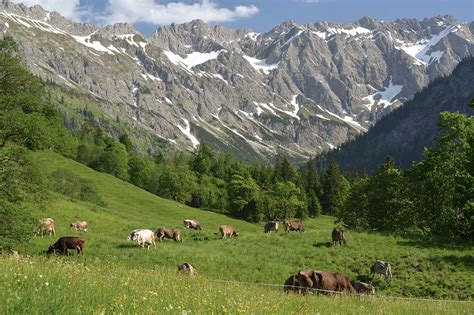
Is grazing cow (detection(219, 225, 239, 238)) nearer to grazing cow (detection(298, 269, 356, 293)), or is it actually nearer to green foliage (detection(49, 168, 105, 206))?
grazing cow (detection(298, 269, 356, 293))

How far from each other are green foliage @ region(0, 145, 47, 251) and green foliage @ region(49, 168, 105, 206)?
161ft

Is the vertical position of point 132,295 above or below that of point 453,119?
below

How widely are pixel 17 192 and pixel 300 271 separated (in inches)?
694

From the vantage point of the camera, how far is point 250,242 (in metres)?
41.9

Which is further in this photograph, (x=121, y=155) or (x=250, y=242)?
(x=121, y=155)

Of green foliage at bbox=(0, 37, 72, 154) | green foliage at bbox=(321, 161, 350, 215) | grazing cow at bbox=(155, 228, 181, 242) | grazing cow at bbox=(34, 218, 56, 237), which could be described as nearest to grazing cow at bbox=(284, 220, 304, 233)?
grazing cow at bbox=(155, 228, 181, 242)

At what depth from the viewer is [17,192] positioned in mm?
28109

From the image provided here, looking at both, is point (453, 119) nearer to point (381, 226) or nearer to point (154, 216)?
point (381, 226)

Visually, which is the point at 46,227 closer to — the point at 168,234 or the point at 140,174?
the point at 168,234

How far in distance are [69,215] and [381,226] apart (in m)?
42.6

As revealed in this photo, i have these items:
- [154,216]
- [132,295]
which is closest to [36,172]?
[132,295]

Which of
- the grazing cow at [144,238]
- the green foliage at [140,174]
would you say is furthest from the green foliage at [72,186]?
the green foliage at [140,174]

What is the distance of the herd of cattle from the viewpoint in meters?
21.6

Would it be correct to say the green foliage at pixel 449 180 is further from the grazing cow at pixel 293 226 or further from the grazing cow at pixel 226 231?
the grazing cow at pixel 226 231
